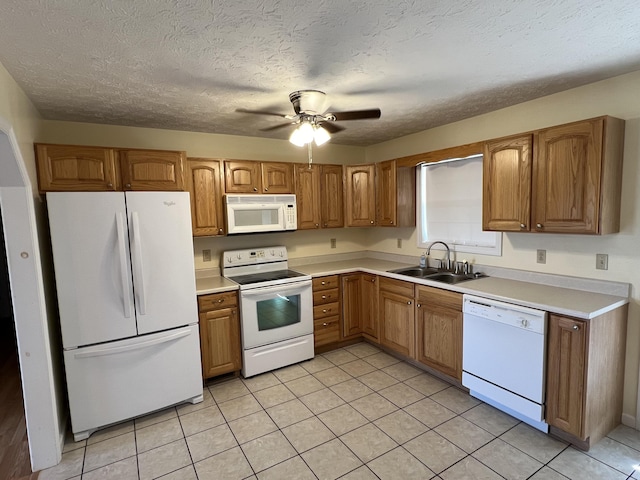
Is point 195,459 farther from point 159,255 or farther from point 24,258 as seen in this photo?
point 24,258

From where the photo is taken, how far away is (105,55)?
184cm

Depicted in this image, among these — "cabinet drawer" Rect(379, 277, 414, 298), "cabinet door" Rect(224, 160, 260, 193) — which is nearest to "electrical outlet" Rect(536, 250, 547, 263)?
"cabinet drawer" Rect(379, 277, 414, 298)

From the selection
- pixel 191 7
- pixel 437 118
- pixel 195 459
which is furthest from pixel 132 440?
pixel 437 118

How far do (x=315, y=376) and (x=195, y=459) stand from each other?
4.38 ft

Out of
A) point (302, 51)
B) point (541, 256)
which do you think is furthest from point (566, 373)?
point (302, 51)

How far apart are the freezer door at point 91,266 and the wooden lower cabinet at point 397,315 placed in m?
2.38

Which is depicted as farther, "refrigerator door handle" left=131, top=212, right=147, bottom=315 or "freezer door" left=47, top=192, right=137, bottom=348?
"refrigerator door handle" left=131, top=212, right=147, bottom=315

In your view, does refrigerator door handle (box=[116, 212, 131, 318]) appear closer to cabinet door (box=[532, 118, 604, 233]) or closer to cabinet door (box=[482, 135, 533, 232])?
cabinet door (box=[482, 135, 533, 232])

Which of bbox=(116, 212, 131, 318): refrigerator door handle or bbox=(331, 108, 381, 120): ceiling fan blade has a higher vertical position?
bbox=(331, 108, 381, 120): ceiling fan blade

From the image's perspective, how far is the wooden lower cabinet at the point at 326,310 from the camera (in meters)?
3.71

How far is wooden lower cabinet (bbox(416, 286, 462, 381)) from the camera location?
2.88 meters

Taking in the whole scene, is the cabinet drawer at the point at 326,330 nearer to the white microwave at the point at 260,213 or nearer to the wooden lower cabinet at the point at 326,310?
the wooden lower cabinet at the point at 326,310

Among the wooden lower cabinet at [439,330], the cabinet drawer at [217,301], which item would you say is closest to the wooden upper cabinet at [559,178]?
the wooden lower cabinet at [439,330]

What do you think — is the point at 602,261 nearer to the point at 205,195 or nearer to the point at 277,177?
the point at 277,177
